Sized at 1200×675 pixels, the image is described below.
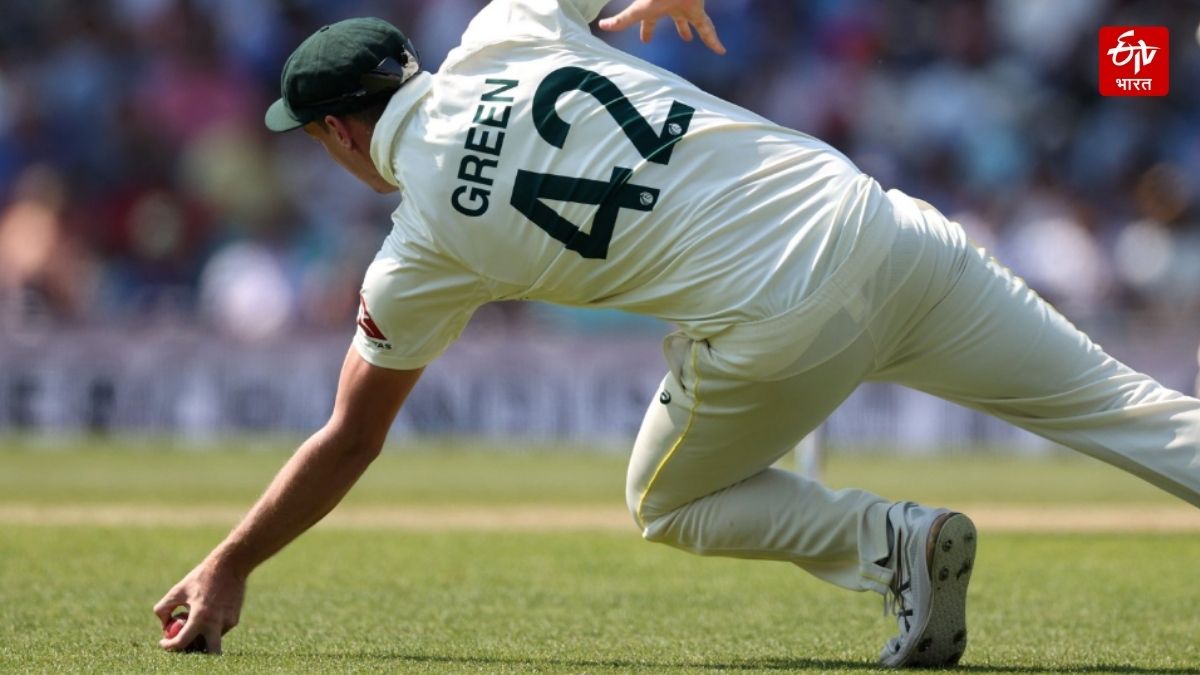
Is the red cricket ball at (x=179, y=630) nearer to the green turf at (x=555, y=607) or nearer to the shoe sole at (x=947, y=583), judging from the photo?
the green turf at (x=555, y=607)

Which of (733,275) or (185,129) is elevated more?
(185,129)

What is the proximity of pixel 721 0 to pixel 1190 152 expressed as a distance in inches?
198

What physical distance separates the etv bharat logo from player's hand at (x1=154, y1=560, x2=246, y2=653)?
8.12 metres

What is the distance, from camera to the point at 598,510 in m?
11.4

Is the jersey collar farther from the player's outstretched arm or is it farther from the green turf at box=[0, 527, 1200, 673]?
the green turf at box=[0, 527, 1200, 673]

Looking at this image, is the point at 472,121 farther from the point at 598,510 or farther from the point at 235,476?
the point at 235,476

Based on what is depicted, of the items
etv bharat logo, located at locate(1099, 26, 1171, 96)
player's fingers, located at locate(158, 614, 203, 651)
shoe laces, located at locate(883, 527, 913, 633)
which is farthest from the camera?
etv bharat logo, located at locate(1099, 26, 1171, 96)

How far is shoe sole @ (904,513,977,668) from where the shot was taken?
504cm

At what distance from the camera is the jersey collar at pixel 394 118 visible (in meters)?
4.86

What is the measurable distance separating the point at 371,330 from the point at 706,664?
1.40 m

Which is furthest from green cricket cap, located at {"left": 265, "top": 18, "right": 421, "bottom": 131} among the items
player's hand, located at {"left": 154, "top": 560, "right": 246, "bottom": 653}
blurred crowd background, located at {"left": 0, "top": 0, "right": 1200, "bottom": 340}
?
blurred crowd background, located at {"left": 0, "top": 0, "right": 1200, "bottom": 340}

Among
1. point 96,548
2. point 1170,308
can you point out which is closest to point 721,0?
point 1170,308

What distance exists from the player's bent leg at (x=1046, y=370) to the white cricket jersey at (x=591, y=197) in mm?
304

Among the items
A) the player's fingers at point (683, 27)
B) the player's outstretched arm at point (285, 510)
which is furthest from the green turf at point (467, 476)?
the player's fingers at point (683, 27)
